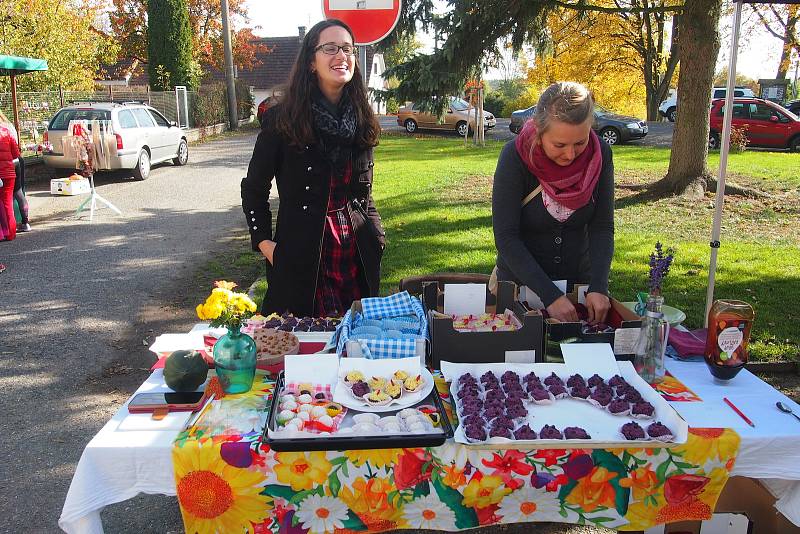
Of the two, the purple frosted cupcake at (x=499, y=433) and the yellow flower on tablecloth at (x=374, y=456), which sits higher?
the purple frosted cupcake at (x=499, y=433)

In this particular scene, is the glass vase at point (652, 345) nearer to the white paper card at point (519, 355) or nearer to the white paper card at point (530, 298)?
the white paper card at point (519, 355)

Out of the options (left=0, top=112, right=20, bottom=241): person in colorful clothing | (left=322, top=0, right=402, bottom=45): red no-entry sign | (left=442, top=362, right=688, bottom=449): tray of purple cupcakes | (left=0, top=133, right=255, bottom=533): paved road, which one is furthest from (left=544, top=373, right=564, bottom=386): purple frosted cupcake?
(left=0, top=112, right=20, bottom=241): person in colorful clothing

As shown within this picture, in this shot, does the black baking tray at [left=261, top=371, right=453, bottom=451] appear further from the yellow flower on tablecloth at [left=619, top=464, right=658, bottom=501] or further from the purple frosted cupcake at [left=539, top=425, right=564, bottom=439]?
the yellow flower on tablecloth at [left=619, top=464, right=658, bottom=501]

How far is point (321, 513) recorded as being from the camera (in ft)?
5.85

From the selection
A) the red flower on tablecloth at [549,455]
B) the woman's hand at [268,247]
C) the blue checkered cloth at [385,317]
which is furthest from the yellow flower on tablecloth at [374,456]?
the woman's hand at [268,247]

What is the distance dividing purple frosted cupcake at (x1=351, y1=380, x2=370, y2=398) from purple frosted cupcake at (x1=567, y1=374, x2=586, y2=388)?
2.07 feet

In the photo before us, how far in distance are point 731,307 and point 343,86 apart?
173 centimetres

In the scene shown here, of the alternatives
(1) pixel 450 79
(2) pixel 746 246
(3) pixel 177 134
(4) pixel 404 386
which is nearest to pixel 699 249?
(2) pixel 746 246

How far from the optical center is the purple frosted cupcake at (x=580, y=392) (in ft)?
6.55

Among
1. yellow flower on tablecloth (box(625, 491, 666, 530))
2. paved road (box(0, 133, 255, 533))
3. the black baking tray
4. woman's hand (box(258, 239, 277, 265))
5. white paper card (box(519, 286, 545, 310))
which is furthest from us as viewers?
paved road (box(0, 133, 255, 533))

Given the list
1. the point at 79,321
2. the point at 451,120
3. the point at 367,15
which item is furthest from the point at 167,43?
the point at 367,15

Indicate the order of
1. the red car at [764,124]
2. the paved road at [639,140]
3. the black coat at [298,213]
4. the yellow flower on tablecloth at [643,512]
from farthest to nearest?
the paved road at [639,140] < the red car at [764,124] < the black coat at [298,213] < the yellow flower on tablecloth at [643,512]

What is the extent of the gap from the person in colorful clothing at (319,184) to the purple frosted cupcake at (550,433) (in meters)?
1.40

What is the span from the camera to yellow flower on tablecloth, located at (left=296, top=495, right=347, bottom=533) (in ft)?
5.82
